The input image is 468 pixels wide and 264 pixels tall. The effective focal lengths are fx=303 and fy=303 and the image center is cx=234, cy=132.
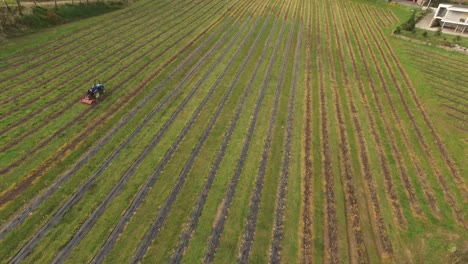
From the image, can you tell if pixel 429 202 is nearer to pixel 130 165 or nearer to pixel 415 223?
pixel 415 223

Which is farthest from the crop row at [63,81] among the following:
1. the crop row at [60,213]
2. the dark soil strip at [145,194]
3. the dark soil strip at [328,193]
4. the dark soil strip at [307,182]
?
the dark soil strip at [328,193]

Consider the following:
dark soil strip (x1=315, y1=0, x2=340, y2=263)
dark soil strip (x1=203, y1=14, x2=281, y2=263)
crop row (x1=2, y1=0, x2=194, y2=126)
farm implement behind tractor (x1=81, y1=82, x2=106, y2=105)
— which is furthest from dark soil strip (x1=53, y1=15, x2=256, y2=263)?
crop row (x1=2, y1=0, x2=194, y2=126)

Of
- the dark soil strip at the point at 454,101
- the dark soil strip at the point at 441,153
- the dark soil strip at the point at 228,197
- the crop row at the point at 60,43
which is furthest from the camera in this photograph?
the crop row at the point at 60,43

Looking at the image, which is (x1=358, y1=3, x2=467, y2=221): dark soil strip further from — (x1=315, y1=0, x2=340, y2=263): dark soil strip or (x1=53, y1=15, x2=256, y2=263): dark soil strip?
(x1=53, y1=15, x2=256, y2=263): dark soil strip

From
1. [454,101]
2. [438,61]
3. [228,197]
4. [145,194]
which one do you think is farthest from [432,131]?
[145,194]

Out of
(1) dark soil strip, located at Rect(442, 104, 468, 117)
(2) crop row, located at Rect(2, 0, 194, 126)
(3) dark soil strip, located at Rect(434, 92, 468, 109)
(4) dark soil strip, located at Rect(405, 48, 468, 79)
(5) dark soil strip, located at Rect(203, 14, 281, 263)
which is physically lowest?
(5) dark soil strip, located at Rect(203, 14, 281, 263)

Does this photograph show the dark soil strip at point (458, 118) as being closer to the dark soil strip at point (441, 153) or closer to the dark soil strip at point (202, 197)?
the dark soil strip at point (441, 153)

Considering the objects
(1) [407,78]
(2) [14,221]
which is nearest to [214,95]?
(2) [14,221]

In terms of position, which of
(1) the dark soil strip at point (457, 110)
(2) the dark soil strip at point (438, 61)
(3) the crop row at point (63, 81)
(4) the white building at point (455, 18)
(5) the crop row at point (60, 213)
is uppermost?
(4) the white building at point (455, 18)

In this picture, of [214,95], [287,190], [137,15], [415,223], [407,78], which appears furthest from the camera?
[137,15]
